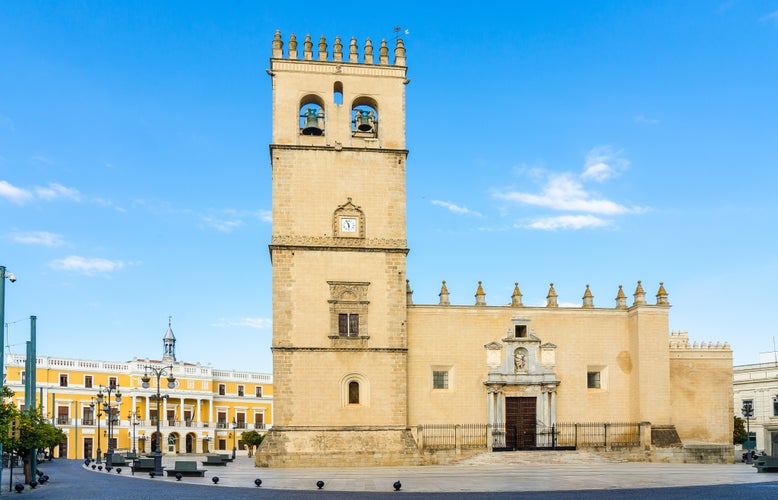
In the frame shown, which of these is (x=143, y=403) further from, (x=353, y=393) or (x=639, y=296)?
(x=639, y=296)

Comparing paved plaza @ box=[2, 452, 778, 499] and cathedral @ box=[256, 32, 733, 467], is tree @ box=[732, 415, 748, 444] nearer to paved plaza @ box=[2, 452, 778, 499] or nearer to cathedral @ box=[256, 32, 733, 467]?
cathedral @ box=[256, 32, 733, 467]

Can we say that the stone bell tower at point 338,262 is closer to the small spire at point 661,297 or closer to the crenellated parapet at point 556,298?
the crenellated parapet at point 556,298

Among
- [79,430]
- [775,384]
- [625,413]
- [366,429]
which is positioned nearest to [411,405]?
[366,429]

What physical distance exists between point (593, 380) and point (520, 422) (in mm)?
3819

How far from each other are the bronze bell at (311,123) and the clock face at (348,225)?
3.80 m

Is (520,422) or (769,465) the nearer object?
(769,465)

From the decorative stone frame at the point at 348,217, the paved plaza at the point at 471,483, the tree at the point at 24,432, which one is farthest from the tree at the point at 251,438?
the tree at the point at 24,432

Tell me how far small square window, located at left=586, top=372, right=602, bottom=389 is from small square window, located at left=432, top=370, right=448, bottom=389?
6.17 meters

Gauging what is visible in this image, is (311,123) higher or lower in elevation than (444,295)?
higher

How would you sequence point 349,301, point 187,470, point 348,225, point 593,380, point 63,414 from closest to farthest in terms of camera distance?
point 187,470 → point 349,301 → point 348,225 → point 593,380 → point 63,414

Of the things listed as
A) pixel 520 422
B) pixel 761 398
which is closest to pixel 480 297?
pixel 520 422

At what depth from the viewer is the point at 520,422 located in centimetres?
3453

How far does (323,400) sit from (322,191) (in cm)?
818

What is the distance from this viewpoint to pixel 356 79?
3434 centimetres
